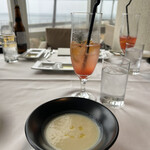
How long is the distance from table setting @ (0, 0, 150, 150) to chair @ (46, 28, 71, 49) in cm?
83

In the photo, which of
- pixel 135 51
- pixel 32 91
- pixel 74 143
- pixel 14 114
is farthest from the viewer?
pixel 135 51

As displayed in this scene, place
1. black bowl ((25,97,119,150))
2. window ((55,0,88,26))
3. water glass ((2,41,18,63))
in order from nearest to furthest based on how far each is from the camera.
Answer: black bowl ((25,97,119,150)) → water glass ((2,41,18,63)) → window ((55,0,88,26))

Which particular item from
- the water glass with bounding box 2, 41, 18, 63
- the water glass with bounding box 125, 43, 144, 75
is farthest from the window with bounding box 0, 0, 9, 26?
the water glass with bounding box 125, 43, 144, 75

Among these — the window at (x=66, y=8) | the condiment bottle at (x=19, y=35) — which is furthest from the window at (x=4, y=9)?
the condiment bottle at (x=19, y=35)

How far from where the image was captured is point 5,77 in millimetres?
607

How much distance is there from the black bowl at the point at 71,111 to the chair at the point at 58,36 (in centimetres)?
119

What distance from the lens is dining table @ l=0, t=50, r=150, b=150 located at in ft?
1.07

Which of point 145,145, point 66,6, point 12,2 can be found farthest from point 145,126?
point 66,6

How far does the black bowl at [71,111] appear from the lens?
0.88ft

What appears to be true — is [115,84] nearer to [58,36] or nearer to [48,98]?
[48,98]

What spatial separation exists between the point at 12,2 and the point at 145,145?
83.8 inches

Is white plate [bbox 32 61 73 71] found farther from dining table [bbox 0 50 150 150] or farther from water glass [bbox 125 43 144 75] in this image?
water glass [bbox 125 43 144 75]

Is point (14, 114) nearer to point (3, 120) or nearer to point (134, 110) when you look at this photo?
point (3, 120)

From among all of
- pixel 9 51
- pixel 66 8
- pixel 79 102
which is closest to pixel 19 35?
pixel 9 51
